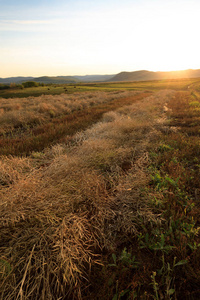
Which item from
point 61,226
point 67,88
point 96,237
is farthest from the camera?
point 67,88

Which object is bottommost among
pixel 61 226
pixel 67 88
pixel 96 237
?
pixel 96 237

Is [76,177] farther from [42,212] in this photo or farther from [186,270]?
[186,270]

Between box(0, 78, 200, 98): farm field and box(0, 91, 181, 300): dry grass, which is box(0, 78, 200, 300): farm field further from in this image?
box(0, 78, 200, 98): farm field

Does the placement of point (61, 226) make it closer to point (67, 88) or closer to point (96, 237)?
point (96, 237)

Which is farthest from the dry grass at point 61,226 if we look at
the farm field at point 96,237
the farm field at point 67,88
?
the farm field at point 67,88

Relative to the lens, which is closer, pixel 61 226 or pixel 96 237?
pixel 61 226

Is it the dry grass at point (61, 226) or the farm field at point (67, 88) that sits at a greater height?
the farm field at point (67, 88)

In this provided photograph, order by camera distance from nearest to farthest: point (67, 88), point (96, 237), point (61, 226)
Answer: point (61, 226), point (96, 237), point (67, 88)

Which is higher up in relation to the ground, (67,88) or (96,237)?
(67,88)

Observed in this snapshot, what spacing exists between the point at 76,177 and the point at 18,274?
145cm

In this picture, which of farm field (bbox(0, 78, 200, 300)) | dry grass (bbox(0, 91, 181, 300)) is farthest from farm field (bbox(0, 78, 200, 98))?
farm field (bbox(0, 78, 200, 300))

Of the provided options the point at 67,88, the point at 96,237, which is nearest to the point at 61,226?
the point at 96,237

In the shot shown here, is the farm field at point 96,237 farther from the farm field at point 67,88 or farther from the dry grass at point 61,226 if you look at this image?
the farm field at point 67,88

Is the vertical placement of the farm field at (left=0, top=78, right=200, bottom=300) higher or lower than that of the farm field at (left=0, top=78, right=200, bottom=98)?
lower
